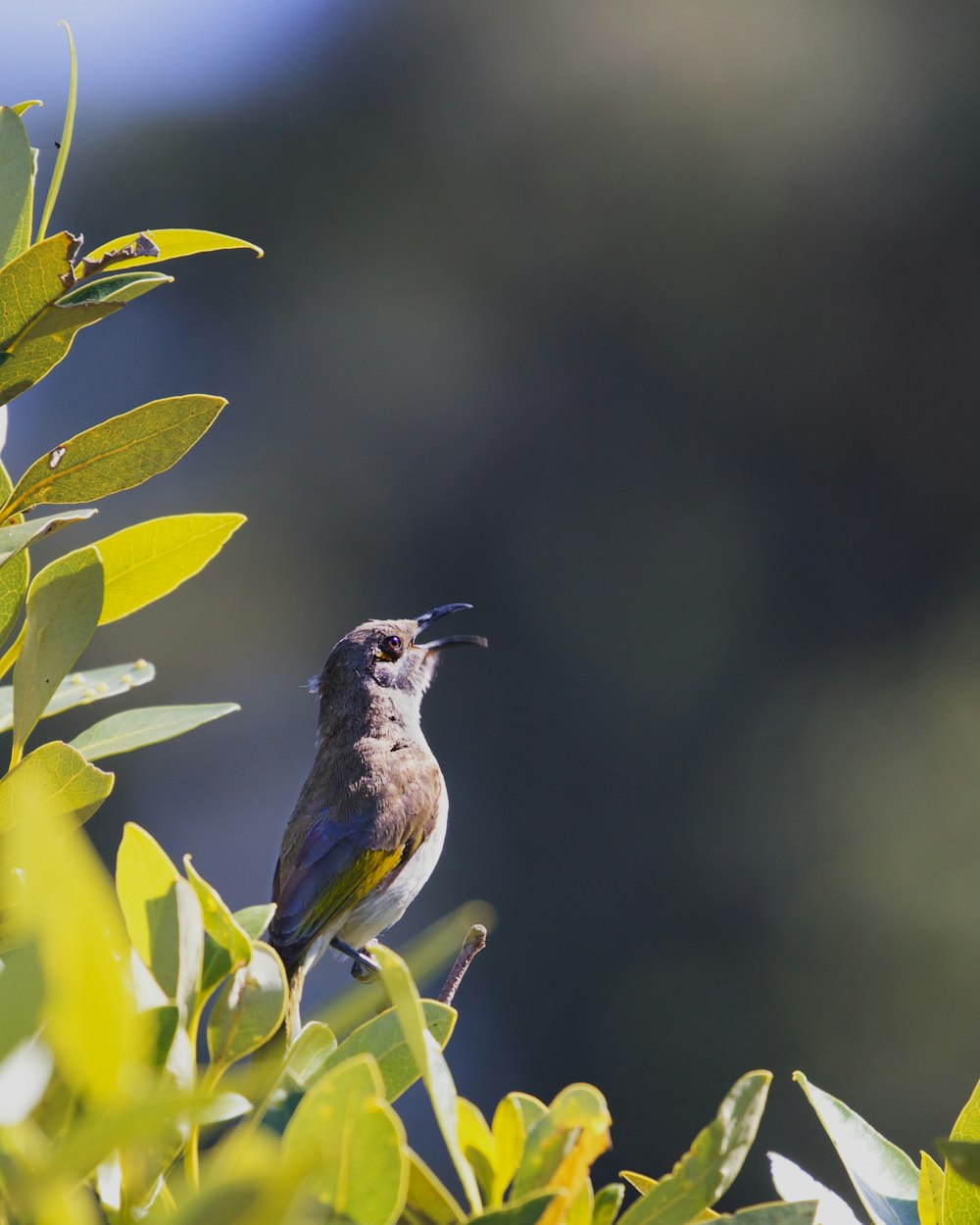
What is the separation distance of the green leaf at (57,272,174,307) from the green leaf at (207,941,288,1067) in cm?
62

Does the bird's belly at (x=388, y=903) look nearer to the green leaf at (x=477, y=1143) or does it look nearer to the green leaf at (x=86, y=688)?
the green leaf at (x=86, y=688)

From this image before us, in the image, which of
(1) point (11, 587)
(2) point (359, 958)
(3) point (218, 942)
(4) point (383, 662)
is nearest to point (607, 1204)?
(3) point (218, 942)

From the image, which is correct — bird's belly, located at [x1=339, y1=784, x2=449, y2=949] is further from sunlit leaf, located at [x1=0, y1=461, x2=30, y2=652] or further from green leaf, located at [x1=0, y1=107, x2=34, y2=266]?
green leaf, located at [x1=0, y1=107, x2=34, y2=266]

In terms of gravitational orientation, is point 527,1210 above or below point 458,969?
above

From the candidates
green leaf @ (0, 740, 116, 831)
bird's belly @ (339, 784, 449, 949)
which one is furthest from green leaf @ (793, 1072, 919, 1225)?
bird's belly @ (339, 784, 449, 949)

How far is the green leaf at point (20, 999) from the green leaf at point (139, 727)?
0.89 metres

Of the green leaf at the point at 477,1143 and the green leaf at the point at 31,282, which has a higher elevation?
the green leaf at the point at 31,282

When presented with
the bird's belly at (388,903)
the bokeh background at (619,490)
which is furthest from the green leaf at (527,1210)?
the bokeh background at (619,490)

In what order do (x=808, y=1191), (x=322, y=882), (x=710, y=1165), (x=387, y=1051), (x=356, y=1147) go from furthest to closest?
(x=322, y=882), (x=808, y=1191), (x=387, y=1051), (x=710, y=1165), (x=356, y=1147)

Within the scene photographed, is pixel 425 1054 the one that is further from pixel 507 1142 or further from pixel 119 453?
pixel 119 453

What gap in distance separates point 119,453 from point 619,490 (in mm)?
16431

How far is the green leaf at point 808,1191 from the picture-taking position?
1042 mm

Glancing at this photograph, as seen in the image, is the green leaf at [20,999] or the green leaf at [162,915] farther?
the green leaf at [162,915]

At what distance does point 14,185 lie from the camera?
1216 mm
